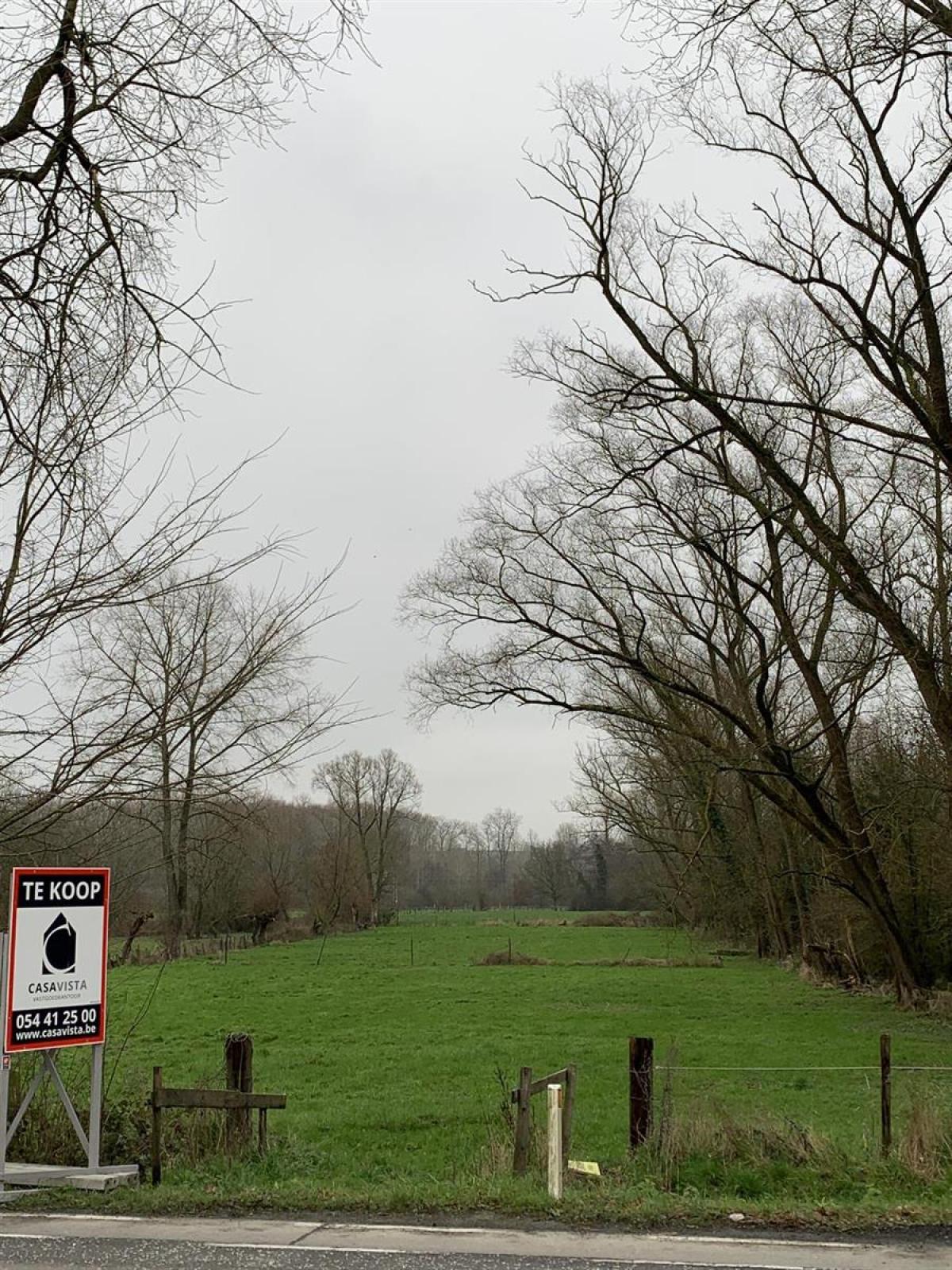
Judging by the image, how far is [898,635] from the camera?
19750 mm

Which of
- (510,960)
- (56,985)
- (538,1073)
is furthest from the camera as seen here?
(510,960)

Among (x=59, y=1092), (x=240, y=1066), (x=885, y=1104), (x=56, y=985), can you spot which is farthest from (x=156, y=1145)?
(x=885, y=1104)

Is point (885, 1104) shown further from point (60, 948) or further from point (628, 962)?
point (628, 962)

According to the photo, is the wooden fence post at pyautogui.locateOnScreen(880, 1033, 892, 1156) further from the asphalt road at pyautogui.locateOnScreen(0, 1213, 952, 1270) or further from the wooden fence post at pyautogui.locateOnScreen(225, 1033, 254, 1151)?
the wooden fence post at pyautogui.locateOnScreen(225, 1033, 254, 1151)

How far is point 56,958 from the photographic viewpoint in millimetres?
9203

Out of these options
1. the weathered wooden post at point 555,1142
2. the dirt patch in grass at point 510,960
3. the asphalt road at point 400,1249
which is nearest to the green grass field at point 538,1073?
the weathered wooden post at point 555,1142

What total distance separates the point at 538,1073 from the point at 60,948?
13250 millimetres

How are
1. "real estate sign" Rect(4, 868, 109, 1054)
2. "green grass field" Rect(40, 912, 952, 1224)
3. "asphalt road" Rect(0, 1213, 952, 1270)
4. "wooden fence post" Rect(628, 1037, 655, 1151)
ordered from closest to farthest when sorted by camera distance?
"asphalt road" Rect(0, 1213, 952, 1270) < "real estate sign" Rect(4, 868, 109, 1054) < "green grass field" Rect(40, 912, 952, 1224) < "wooden fence post" Rect(628, 1037, 655, 1151)

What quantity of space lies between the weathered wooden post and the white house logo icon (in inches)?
143

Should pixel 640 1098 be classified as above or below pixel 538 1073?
above

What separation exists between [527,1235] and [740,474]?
66.1ft

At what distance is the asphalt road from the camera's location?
682 cm

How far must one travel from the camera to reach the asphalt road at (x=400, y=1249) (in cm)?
682

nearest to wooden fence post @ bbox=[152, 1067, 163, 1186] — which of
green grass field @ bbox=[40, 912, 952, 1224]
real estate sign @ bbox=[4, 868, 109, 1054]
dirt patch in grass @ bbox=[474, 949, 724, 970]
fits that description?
green grass field @ bbox=[40, 912, 952, 1224]
